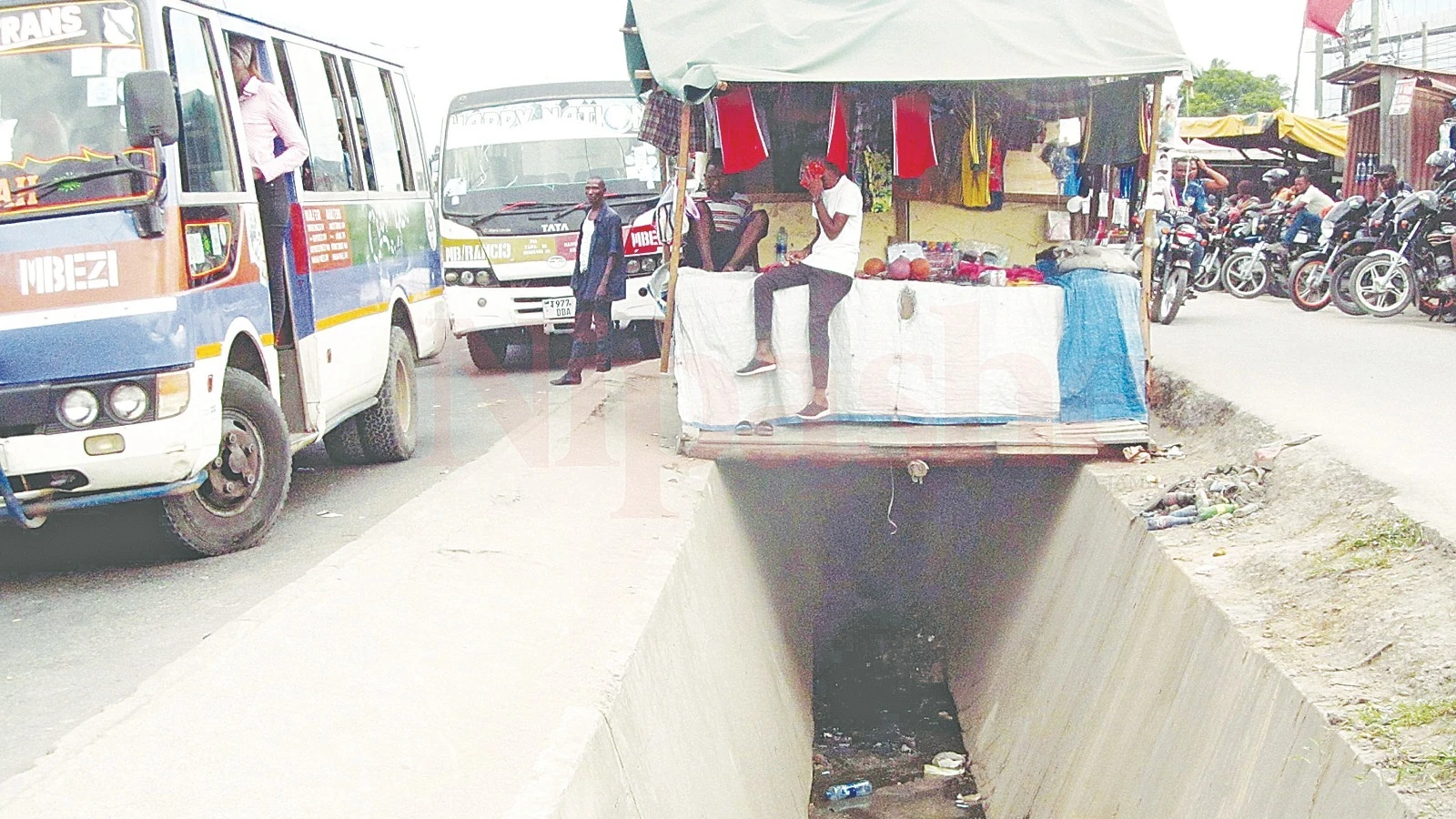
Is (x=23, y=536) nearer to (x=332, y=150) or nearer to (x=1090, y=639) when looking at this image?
(x=332, y=150)

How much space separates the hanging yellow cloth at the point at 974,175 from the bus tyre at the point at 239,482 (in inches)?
→ 198

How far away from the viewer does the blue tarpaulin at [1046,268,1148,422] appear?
7465 mm

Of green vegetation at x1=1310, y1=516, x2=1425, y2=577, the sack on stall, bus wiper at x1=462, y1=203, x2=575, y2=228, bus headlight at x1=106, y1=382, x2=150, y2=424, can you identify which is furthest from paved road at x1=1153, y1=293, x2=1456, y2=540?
bus wiper at x1=462, y1=203, x2=575, y2=228

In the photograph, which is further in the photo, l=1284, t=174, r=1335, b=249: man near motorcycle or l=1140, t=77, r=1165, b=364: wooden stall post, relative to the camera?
l=1284, t=174, r=1335, b=249: man near motorcycle

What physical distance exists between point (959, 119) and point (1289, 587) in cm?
531

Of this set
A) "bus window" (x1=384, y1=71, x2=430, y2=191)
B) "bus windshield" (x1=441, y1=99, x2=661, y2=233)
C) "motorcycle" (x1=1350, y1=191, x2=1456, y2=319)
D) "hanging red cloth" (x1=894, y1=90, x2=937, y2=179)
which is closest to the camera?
"hanging red cloth" (x1=894, y1=90, x2=937, y2=179)

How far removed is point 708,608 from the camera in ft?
19.8

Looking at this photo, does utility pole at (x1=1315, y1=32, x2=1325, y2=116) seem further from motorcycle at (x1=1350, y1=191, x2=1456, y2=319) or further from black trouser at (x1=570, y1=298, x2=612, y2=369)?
black trouser at (x1=570, y1=298, x2=612, y2=369)

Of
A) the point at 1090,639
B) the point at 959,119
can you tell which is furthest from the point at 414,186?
the point at 1090,639

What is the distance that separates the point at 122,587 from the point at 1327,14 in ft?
80.7

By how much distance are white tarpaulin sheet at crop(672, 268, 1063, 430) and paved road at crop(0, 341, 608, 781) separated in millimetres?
1837

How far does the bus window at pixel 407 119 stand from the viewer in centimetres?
937

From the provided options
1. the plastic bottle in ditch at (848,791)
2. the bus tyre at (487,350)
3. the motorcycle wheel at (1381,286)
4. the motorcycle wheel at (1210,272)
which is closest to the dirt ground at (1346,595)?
the plastic bottle in ditch at (848,791)

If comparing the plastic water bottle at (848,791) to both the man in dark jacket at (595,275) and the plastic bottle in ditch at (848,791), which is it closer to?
the plastic bottle in ditch at (848,791)
